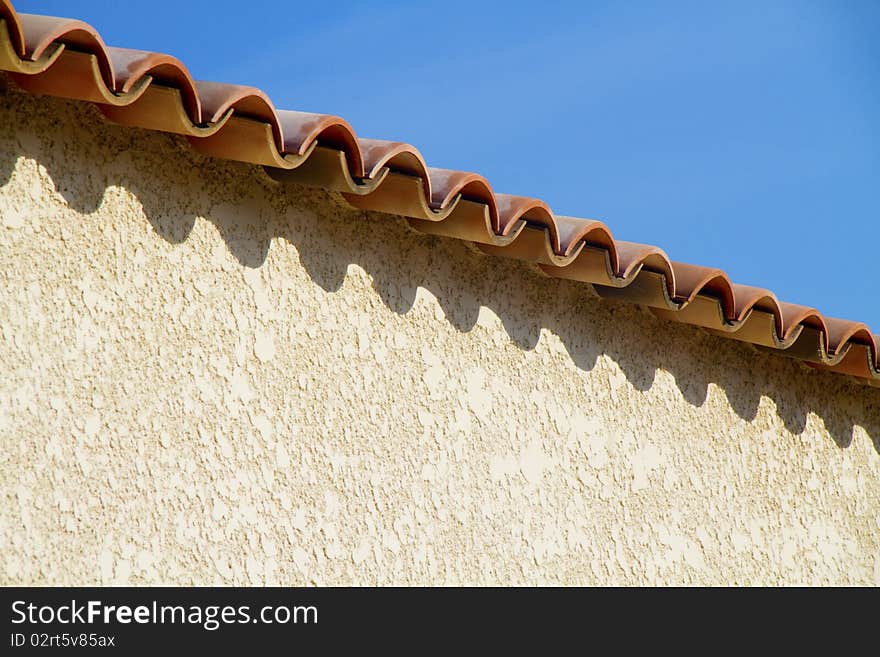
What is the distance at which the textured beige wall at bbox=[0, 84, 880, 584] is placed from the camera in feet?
9.98

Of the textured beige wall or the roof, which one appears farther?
the textured beige wall

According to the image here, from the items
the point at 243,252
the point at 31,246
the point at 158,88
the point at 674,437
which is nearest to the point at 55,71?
the point at 158,88

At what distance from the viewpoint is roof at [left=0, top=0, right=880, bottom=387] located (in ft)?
9.49

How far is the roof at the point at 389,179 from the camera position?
289 cm

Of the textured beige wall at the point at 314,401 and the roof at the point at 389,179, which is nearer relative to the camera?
the roof at the point at 389,179

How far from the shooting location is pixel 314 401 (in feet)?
12.2

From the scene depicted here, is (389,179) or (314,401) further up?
(389,179)

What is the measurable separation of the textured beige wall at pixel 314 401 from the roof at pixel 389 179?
15 centimetres

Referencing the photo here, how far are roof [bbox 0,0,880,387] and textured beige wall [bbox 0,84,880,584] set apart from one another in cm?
15

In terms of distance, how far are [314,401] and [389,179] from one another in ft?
2.78

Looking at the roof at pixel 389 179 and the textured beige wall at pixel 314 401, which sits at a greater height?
the roof at pixel 389 179

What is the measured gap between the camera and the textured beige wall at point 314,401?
9.98 ft

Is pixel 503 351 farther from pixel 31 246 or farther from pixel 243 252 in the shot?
pixel 31 246

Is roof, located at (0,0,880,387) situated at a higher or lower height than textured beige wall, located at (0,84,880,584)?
higher
